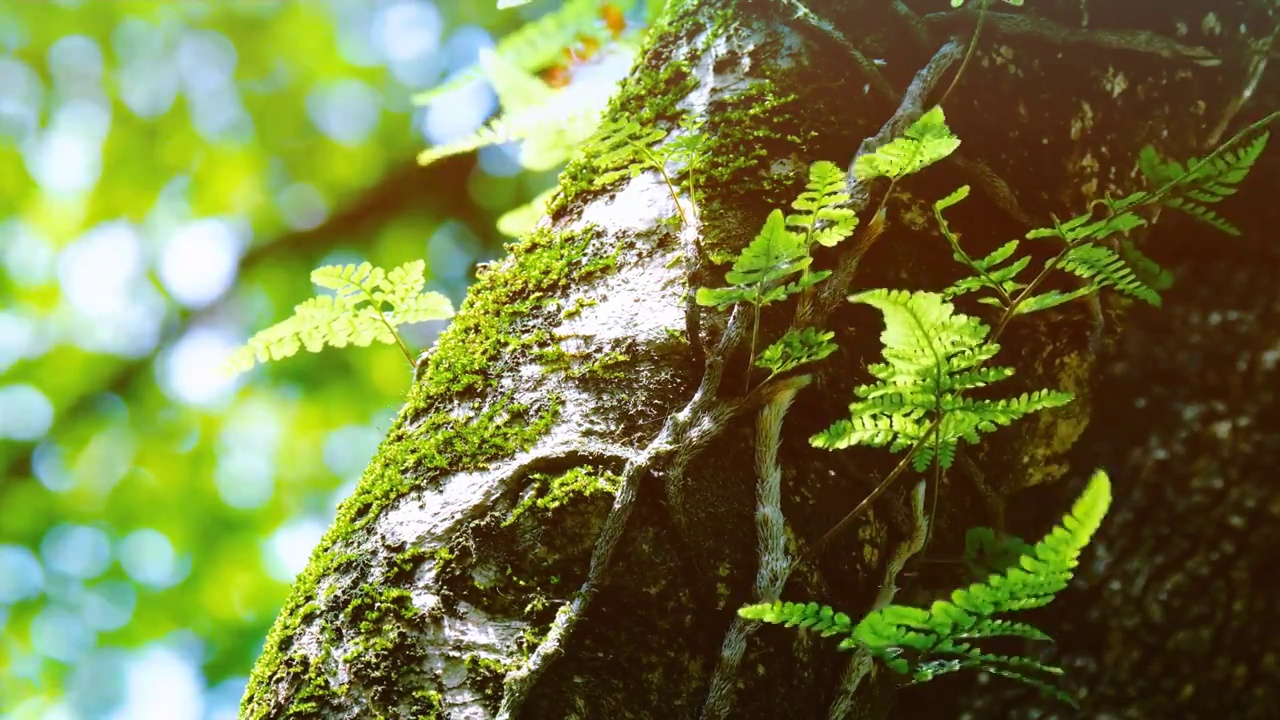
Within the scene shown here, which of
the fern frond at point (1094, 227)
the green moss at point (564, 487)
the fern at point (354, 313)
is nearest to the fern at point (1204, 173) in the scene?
the fern frond at point (1094, 227)

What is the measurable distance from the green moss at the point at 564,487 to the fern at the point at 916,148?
A: 61 centimetres

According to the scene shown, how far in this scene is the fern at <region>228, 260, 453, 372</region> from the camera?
149 cm

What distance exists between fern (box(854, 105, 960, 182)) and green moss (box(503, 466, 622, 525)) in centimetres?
61

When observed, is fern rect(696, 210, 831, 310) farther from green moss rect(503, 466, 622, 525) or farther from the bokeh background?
the bokeh background

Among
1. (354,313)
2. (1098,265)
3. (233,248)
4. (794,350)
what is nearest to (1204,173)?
(1098,265)

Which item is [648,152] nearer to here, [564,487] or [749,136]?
[749,136]

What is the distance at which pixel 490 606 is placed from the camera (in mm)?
966

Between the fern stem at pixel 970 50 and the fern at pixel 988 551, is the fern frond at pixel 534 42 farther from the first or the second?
the fern at pixel 988 551

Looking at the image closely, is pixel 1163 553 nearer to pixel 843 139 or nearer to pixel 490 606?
pixel 843 139

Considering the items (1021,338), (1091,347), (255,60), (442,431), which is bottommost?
(1091,347)

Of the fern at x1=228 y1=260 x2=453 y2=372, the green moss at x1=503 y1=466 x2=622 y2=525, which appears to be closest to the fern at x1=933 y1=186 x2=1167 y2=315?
the green moss at x1=503 y1=466 x2=622 y2=525

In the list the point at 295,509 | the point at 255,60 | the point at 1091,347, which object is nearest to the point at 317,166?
the point at 255,60

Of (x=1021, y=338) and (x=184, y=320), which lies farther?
(x=184, y=320)

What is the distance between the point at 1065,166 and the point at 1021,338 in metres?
0.38
